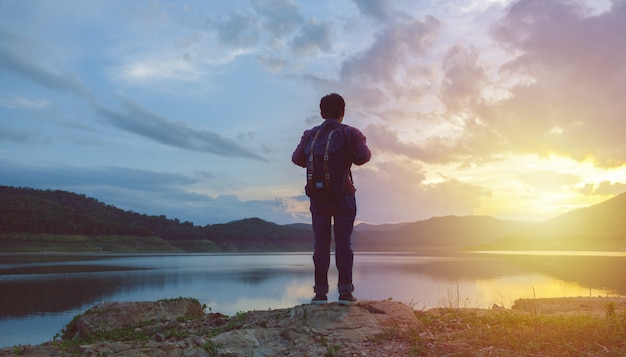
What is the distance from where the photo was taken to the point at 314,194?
21.6ft

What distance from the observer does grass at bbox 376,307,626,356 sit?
15.8 ft

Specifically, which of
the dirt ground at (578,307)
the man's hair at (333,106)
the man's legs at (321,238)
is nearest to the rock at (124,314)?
the man's legs at (321,238)

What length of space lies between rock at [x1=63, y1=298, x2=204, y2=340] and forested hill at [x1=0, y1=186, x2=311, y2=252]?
382 feet

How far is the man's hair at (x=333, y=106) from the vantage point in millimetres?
7023

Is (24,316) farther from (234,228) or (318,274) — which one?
(234,228)

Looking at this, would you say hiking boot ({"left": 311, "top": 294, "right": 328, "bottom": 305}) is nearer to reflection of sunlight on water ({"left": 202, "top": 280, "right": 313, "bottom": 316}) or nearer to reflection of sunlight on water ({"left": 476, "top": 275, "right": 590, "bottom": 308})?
reflection of sunlight on water ({"left": 202, "top": 280, "right": 313, "bottom": 316})

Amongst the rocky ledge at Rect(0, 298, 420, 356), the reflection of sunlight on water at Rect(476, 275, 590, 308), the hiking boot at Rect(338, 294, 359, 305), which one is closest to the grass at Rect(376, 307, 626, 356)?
the rocky ledge at Rect(0, 298, 420, 356)

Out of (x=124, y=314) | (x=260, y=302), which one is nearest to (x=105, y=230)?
(x=260, y=302)

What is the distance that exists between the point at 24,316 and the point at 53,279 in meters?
23.1

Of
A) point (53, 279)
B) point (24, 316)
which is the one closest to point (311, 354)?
point (24, 316)

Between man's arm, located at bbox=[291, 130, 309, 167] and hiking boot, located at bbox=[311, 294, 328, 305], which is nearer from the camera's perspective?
hiking boot, located at bbox=[311, 294, 328, 305]

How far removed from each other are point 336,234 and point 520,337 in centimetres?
270

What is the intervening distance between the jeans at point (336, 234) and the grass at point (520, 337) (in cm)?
121

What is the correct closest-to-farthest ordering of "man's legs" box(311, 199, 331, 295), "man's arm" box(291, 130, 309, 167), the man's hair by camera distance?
1. "man's legs" box(311, 199, 331, 295)
2. "man's arm" box(291, 130, 309, 167)
3. the man's hair
